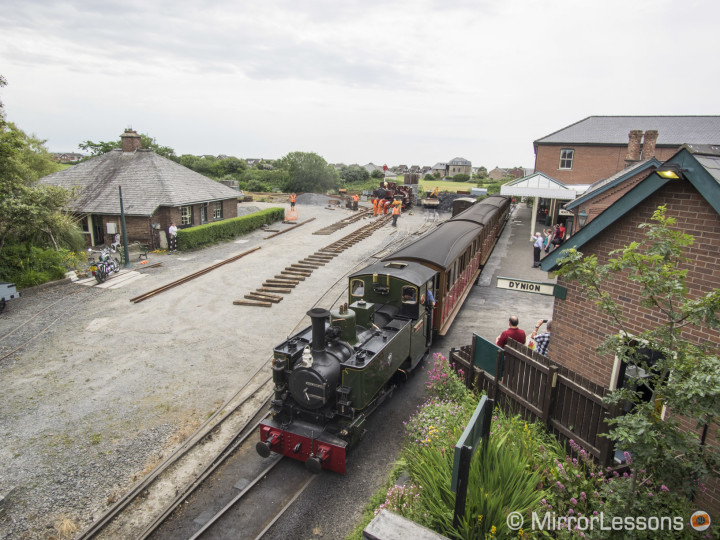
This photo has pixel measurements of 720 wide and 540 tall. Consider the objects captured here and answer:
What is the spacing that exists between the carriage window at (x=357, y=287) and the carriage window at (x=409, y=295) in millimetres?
1061

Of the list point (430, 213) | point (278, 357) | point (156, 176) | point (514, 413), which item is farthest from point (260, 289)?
point (430, 213)

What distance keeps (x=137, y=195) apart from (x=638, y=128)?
111 feet

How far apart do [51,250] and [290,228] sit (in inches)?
583

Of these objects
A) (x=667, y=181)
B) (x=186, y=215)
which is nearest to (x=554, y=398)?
(x=667, y=181)

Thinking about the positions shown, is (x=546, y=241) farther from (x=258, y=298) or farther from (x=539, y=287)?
(x=539, y=287)

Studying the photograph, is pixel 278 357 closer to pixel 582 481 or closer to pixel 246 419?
pixel 246 419

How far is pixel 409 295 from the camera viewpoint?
9.48m

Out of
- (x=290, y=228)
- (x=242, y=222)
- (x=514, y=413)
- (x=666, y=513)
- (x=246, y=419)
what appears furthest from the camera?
(x=290, y=228)

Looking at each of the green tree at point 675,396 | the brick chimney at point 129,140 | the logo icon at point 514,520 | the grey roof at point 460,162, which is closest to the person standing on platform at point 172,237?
the brick chimney at point 129,140

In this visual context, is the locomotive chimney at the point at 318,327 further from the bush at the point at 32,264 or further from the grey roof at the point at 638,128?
the grey roof at the point at 638,128

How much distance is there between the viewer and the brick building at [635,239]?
5340 millimetres

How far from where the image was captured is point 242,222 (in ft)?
90.7

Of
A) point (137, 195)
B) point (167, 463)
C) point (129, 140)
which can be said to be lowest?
point (167, 463)

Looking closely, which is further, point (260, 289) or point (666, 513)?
point (260, 289)
